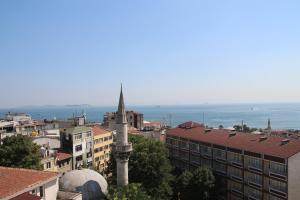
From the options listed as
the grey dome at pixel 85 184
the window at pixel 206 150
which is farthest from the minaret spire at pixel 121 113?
the window at pixel 206 150

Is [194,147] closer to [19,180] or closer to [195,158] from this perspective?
[195,158]

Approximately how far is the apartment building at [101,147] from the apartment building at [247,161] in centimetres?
1553

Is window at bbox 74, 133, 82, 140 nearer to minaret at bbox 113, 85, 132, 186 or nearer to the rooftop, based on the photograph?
the rooftop

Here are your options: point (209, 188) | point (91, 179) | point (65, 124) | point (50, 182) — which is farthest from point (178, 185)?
point (65, 124)

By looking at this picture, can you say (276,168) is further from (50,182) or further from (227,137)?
(50,182)

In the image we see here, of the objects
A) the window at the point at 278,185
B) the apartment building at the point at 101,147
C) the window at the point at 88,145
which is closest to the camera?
the window at the point at 278,185

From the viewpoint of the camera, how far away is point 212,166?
57.5 metres

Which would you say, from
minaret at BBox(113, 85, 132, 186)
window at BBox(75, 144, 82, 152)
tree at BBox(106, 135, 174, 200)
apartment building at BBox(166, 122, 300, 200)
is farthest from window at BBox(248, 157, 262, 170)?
window at BBox(75, 144, 82, 152)

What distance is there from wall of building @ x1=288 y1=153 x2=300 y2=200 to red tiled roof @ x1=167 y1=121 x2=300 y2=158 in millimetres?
684

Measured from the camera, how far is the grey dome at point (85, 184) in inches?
1425

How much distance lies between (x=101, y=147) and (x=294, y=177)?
4005 centimetres

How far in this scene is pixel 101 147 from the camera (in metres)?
74.0

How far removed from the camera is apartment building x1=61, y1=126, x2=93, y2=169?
62.1 m

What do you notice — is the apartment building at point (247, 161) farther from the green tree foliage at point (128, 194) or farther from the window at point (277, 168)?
the green tree foliage at point (128, 194)
